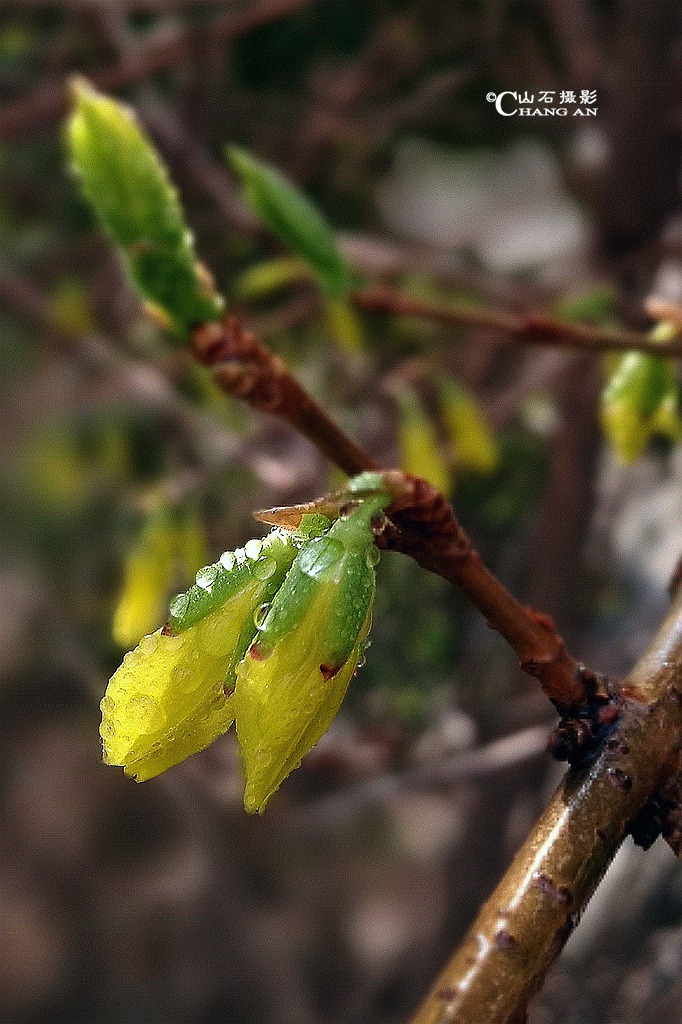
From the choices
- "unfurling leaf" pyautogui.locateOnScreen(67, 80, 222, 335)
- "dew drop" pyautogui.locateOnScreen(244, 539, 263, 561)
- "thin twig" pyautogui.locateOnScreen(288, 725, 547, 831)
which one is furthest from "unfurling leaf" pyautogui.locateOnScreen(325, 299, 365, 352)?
"dew drop" pyautogui.locateOnScreen(244, 539, 263, 561)

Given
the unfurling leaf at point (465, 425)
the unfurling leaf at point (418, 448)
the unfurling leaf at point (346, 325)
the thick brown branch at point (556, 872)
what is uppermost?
the unfurling leaf at point (346, 325)

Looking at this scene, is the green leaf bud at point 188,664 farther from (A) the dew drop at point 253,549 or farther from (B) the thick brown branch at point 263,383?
(B) the thick brown branch at point 263,383

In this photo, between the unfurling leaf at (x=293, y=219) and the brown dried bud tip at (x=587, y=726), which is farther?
the unfurling leaf at (x=293, y=219)

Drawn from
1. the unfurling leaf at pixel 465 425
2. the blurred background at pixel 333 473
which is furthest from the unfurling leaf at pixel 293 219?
the unfurling leaf at pixel 465 425

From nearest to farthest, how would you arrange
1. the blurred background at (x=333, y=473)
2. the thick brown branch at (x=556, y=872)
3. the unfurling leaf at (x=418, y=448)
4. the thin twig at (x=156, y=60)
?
1. the thick brown branch at (x=556, y=872)
2. the unfurling leaf at (x=418, y=448)
3. the thin twig at (x=156, y=60)
4. the blurred background at (x=333, y=473)

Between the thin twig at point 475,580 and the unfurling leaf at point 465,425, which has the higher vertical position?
the unfurling leaf at point 465,425

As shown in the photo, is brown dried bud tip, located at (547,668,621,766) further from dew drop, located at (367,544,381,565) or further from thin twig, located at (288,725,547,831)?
thin twig, located at (288,725,547,831)
